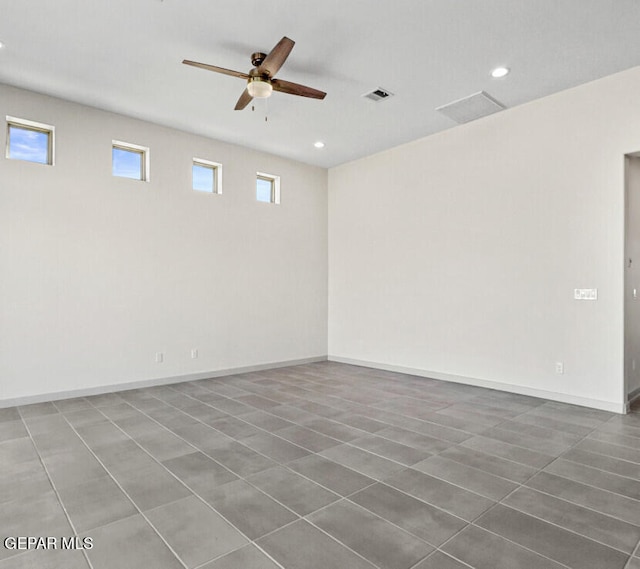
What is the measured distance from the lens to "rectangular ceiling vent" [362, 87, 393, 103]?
4.46 metres

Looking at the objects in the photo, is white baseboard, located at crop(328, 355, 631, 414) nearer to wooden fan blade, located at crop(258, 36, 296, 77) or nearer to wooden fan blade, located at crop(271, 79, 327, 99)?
wooden fan blade, located at crop(271, 79, 327, 99)

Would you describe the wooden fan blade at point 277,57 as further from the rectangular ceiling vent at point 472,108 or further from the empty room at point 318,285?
the rectangular ceiling vent at point 472,108

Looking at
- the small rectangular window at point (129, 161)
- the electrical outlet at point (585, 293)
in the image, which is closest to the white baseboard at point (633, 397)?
the electrical outlet at point (585, 293)

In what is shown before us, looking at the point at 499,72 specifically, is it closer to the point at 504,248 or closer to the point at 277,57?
the point at 504,248

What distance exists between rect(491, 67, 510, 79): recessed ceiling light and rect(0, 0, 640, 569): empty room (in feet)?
0.18

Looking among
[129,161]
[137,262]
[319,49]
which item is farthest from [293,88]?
[137,262]

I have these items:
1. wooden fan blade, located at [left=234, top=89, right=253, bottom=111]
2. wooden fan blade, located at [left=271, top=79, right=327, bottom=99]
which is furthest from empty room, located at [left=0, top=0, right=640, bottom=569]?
wooden fan blade, located at [left=234, top=89, right=253, bottom=111]

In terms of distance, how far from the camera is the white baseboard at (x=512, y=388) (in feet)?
13.5

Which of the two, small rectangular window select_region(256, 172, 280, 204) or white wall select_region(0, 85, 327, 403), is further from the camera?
small rectangular window select_region(256, 172, 280, 204)

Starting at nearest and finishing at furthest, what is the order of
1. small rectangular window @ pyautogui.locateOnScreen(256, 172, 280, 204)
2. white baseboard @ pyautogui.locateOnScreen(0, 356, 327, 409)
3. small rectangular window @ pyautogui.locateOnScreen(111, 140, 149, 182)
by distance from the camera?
1. white baseboard @ pyautogui.locateOnScreen(0, 356, 327, 409)
2. small rectangular window @ pyautogui.locateOnScreen(111, 140, 149, 182)
3. small rectangular window @ pyautogui.locateOnScreen(256, 172, 280, 204)

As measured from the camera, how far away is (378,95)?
458 centimetres

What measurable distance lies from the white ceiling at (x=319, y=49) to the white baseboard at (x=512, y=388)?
3.35 m

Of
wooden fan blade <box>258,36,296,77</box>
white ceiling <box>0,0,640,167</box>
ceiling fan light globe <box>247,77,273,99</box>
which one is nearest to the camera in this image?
wooden fan blade <box>258,36,296,77</box>

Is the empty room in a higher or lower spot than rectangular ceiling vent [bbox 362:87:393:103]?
lower
